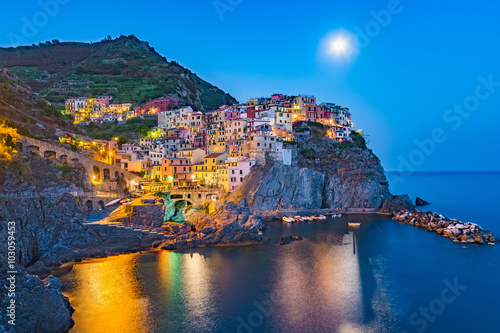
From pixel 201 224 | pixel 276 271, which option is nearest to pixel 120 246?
pixel 201 224

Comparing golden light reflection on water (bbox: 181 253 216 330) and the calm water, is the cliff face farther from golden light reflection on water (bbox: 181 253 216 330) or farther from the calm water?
golden light reflection on water (bbox: 181 253 216 330)

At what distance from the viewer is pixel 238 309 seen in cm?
1992

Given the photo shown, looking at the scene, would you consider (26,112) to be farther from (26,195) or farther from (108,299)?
(108,299)

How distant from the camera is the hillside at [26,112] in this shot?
138 ft

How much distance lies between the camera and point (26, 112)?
4612cm

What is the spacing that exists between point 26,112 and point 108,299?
36450 mm

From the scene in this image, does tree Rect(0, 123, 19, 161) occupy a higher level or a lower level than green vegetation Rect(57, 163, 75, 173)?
higher

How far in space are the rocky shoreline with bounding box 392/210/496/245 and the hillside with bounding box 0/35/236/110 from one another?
61.4 m

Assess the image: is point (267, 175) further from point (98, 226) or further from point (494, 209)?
point (494, 209)

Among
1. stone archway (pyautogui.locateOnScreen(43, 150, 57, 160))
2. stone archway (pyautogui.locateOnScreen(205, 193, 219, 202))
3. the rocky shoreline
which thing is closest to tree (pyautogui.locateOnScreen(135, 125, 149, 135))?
stone archway (pyautogui.locateOnScreen(205, 193, 219, 202))

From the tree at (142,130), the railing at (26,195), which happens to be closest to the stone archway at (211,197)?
the railing at (26,195)

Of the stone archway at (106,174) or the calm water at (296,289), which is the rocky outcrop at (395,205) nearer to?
the calm water at (296,289)

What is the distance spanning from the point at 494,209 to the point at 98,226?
203ft

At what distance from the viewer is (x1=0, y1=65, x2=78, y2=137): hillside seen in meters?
42.1
